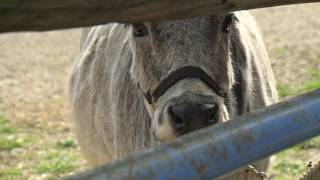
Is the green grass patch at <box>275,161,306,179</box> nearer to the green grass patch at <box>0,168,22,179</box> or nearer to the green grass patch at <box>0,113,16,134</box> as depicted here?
the green grass patch at <box>0,168,22,179</box>

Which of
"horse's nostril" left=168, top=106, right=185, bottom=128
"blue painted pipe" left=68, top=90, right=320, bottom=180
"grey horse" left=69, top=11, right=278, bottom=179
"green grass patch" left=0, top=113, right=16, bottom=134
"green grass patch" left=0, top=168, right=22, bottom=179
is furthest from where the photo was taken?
"green grass patch" left=0, top=113, right=16, bottom=134

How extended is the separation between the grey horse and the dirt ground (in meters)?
2.46

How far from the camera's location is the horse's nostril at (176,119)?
286 cm

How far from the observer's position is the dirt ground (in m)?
8.98

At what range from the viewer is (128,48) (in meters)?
4.30

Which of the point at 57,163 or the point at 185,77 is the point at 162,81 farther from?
the point at 57,163

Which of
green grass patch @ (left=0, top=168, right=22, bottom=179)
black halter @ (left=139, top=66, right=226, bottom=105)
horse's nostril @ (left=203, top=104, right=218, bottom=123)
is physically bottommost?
horse's nostril @ (left=203, top=104, right=218, bottom=123)

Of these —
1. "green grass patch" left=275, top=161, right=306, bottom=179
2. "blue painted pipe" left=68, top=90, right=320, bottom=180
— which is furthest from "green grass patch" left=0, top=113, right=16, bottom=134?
"blue painted pipe" left=68, top=90, right=320, bottom=180

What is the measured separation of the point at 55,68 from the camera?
1247 cm

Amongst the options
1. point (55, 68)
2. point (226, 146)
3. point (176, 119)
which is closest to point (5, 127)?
point (55, 68)

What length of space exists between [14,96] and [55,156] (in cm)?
311

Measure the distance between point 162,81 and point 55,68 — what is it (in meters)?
9.57

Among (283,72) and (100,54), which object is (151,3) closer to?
(100,54)

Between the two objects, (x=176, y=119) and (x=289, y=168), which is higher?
(x=289, y=168)
